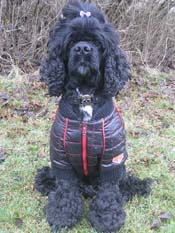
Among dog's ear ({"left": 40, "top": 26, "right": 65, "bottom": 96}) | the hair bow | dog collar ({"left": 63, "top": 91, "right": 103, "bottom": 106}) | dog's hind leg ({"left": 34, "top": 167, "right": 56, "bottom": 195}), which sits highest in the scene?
the hair bow

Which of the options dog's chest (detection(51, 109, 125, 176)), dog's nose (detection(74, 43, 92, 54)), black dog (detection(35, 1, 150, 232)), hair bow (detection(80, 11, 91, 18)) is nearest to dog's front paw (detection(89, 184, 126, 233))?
black dog (detection(35, 1, 150, 232))

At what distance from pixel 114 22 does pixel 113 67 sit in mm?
Result: 3909

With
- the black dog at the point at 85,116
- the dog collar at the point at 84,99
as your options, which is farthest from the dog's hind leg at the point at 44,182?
the dog collar at the point at 84,99

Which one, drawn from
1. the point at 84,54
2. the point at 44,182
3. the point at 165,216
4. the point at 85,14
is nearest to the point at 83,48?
the point at 84,54

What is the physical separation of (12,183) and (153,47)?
3.93m

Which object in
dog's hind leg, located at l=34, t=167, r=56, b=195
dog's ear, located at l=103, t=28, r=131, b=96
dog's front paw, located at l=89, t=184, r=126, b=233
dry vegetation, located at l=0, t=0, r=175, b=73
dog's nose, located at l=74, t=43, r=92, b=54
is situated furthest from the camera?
dry vegetation, located at l=0, t=0, r=175, b=73

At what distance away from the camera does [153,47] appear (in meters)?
7.31

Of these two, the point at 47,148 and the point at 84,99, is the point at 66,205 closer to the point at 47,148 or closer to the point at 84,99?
the point at 84,99

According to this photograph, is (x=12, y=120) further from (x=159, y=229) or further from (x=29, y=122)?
(x=159, y=229)

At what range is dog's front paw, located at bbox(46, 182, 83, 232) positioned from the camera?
3467 millimetres

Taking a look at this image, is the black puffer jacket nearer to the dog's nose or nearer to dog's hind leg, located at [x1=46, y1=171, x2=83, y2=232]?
dog's hind leg, located at [x1=46, y1=171, x2=83, y2=232]

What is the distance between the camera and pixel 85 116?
3.27m

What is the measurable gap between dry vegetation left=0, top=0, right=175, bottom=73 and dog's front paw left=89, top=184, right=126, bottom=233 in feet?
11.5

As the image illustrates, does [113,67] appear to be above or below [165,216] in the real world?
above
